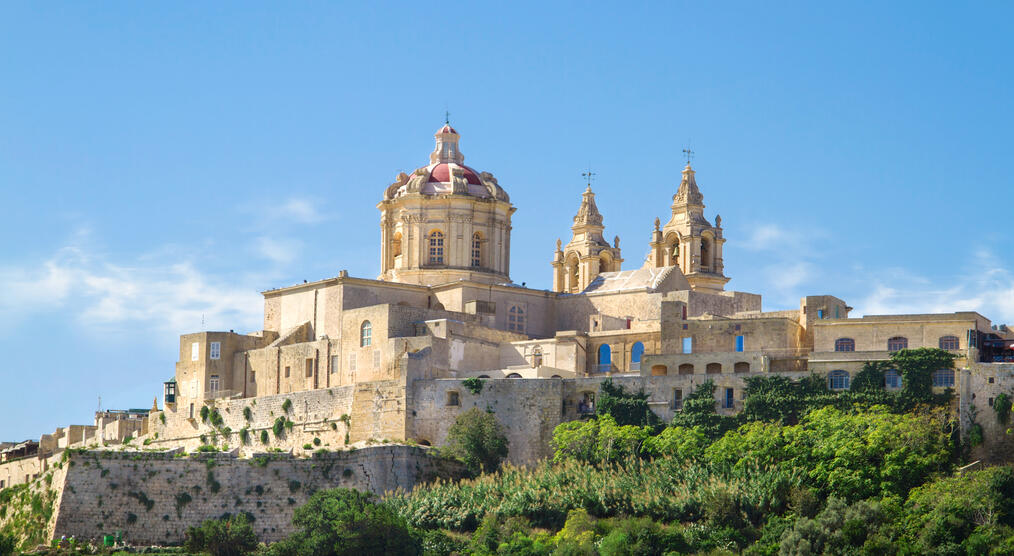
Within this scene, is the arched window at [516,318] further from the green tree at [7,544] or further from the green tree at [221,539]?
the green tree at [7,544]

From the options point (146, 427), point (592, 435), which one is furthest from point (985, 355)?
point (146, 427)

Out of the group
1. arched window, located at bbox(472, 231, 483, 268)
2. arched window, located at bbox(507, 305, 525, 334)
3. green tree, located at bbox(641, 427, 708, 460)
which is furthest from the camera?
arched window, located at bbox(472, 231, 483, 268)

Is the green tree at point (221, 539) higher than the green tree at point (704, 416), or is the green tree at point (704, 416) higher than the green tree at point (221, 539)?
the green tree at point (704, 416)

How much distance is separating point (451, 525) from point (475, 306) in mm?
14543

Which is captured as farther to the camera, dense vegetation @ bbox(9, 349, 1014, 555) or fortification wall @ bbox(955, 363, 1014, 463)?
fortification wall @ bbox(955, 363, 1014, 463)

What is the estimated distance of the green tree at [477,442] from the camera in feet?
195

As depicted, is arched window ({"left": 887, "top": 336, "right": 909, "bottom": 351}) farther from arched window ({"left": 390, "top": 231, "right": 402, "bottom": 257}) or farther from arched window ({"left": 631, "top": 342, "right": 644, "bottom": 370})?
arched window ({"left": 390, "top": 231, "right": 402, "bottom": 257})

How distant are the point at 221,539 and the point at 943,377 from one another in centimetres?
2265

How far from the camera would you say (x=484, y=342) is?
6575cm

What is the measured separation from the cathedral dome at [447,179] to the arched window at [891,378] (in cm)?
2006

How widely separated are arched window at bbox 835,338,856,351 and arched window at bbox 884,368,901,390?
216 centimetres

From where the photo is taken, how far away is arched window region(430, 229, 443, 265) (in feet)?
235

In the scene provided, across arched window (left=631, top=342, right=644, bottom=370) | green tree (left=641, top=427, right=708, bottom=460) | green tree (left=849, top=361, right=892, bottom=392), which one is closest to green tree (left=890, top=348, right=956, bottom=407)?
green tree (left=849, top=361, right=892, bottom=392)

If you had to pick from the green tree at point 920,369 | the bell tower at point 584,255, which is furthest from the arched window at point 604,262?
the green tree at point 920,369
